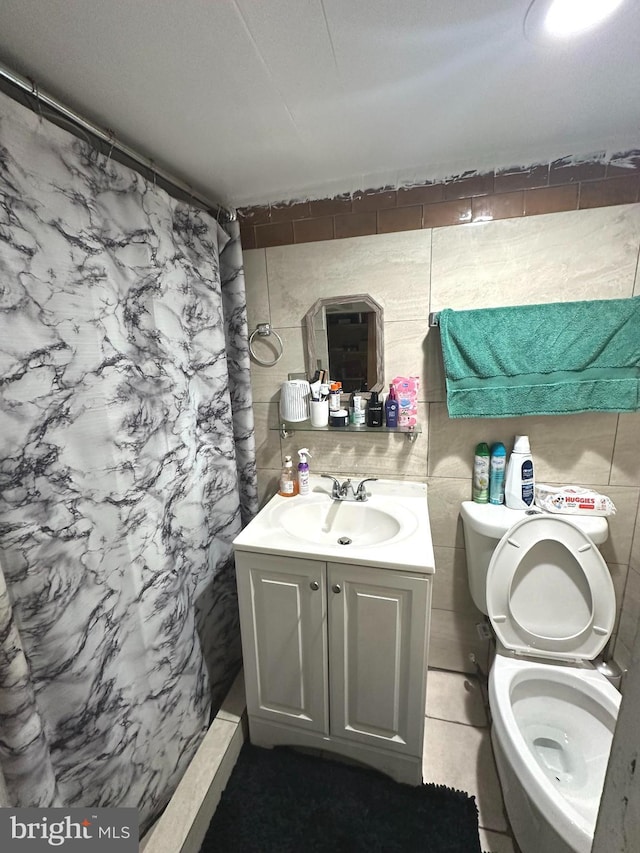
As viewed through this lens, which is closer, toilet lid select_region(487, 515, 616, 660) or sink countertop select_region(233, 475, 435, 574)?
sink countertop select_region(233, 475, 435, 574)

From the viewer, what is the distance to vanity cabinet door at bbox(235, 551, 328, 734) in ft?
3.89

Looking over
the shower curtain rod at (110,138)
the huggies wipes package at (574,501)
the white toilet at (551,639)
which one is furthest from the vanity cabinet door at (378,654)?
the shower curtain rod at (110,138)

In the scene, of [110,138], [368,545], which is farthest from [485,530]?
[110,138]

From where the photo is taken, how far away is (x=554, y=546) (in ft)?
4.09

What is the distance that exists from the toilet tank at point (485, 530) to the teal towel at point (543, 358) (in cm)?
37

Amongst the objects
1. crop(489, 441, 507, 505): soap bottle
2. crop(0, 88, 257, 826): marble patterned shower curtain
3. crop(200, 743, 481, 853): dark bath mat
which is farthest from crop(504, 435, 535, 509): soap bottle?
crop(0, 88, 257, 826): marble patterned shower curtain

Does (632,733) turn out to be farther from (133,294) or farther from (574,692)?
(133,294)

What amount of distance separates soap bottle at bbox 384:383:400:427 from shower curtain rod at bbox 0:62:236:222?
3.16 feet

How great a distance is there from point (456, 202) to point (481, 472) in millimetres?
1019

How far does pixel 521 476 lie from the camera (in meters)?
1.35

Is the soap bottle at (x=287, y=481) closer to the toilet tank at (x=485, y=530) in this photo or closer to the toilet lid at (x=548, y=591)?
the toilet tank at (x=485, y=530)

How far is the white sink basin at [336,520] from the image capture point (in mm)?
1378

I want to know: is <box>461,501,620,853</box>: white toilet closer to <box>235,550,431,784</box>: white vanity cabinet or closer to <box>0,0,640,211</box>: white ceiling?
<box>235,550,431,784</box>: white vanity cabinet

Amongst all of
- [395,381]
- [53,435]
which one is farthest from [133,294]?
[395,381]
